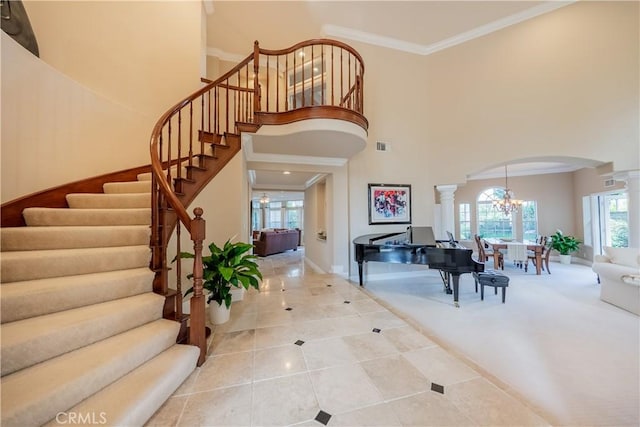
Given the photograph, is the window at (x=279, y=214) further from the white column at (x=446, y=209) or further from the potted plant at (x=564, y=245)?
the potted plant at (x=564, y=245)

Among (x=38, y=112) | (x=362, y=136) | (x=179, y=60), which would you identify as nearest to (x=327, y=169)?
(x=362, y=136)

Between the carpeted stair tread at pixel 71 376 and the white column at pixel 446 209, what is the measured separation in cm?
536

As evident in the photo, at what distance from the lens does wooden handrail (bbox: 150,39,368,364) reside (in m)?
1.81

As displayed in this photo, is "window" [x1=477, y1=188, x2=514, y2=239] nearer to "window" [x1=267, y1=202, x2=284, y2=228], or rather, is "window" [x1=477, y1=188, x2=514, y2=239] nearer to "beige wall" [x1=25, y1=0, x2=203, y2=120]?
"beige wall" [x1=25, y1=0, x2=203, y2=120]

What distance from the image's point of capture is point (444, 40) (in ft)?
16.3

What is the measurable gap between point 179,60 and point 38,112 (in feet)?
6.56

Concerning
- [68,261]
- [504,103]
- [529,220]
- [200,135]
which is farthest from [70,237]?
[529,220]

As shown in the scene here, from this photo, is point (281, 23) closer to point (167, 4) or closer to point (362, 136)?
point (167, 4)

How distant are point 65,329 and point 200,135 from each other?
8.99ft

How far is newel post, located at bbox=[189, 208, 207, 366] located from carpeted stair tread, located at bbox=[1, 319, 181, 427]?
24 cm

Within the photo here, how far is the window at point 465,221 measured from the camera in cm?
827

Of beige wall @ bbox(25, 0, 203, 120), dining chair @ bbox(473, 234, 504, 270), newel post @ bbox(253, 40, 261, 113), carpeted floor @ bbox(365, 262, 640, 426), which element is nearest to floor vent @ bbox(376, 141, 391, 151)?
newel post @ bbox(253, 40, 261, 113)

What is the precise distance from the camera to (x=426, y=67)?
523 centimetres

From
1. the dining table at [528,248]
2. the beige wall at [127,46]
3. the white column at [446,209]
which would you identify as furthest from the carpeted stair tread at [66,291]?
the dining table at [528,248]
